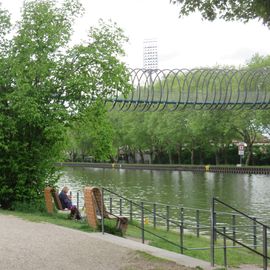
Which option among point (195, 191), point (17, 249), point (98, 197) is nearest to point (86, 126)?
point (98, 197)

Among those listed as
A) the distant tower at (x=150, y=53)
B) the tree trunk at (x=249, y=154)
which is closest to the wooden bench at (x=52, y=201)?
the tree trunk at (x=249, y=154)

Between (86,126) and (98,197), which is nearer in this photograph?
(98,197)

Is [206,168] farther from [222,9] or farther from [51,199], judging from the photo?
[222,9]

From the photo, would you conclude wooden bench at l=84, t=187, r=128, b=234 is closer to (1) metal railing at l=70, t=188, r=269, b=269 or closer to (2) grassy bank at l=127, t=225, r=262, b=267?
(1) metal railing at l=70, t=188, r=269, b=269

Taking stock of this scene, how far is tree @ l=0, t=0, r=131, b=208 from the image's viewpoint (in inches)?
739

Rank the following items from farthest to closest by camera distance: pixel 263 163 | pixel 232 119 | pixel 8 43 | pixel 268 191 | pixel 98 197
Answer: pixel 263 163 → pixel 232 119 → pixel 268 191 → pixel 8 43 → pixel 98 197

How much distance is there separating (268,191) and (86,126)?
924 inches

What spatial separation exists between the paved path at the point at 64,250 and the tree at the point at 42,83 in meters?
6.21

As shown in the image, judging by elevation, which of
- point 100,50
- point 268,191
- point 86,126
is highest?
point 100,50

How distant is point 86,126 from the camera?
20.2 meters

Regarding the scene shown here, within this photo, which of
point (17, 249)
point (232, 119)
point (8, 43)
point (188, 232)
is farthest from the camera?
point (232, 119)

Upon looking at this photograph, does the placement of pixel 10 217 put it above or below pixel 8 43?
below

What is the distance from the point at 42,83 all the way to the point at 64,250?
10030mm

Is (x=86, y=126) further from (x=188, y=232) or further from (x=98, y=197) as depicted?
(x=98, y=197)
